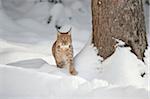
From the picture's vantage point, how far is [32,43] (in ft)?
23.4

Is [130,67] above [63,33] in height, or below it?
below

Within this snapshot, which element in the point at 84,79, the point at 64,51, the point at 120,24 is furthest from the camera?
the point at 64,51

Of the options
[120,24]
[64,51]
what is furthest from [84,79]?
[120,24]

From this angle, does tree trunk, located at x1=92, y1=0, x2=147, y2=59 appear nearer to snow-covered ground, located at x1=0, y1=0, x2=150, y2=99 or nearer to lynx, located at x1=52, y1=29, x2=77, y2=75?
snow-covered ground, located at x1=0, y1=0, x2=150, y2=99

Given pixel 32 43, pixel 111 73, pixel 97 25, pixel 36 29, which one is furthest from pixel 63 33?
pixel 36 29

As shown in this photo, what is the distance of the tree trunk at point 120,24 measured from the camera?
4004mm

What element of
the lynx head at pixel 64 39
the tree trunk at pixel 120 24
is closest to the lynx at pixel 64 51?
the lynx head at pixel 64 39

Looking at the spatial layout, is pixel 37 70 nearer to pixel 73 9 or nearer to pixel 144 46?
pixel 144 46

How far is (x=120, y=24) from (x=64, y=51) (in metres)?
0.66

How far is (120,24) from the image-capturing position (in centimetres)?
401

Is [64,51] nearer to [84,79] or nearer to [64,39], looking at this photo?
[64,39]

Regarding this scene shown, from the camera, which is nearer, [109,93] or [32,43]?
[109,93]

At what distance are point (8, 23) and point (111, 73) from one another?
4822mm

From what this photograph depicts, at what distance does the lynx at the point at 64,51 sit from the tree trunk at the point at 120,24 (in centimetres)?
33
